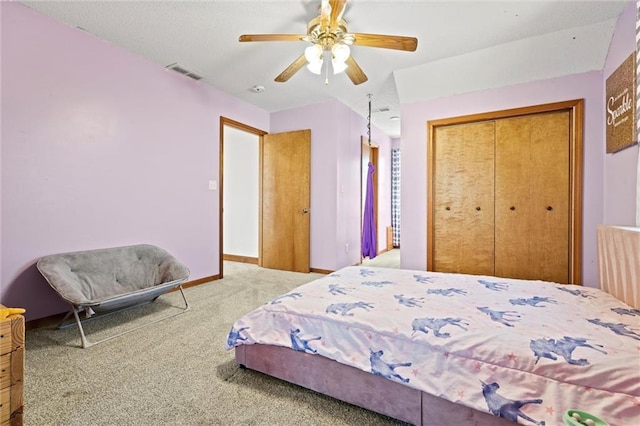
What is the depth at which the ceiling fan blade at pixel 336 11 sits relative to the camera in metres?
1.76

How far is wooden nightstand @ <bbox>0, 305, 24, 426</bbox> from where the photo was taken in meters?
1.05

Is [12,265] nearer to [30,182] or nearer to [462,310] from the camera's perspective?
[30,182]

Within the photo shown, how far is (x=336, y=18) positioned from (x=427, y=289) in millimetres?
1901

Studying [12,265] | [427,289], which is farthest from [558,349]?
[12,265]

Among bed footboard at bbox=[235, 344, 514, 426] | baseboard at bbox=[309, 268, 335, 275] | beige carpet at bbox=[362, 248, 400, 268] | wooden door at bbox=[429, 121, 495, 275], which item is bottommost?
beige carpet at bbox=[362, 248, 400, 268]

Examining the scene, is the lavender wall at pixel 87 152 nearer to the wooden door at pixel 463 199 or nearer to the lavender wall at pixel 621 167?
the wooden door at pixel 463 199

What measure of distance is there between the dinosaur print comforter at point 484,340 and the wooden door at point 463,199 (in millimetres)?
1403

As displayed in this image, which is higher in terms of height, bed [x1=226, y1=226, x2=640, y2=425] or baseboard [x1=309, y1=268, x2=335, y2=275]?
bed [x1=226, y1=226, x2=640, y2=425]

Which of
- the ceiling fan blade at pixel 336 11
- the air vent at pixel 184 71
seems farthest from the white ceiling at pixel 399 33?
the ceiling fan blade at pixel 336 11

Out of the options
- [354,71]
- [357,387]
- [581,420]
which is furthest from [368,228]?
[581,420]

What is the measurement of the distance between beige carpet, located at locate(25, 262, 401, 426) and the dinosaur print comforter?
267 millimetres

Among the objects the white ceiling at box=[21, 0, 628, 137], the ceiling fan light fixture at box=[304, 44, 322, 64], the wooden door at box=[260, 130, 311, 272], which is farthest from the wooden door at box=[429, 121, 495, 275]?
the ceiling fan light fixture at box=[304, 44, 322, 64]

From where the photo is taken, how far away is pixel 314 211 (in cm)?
436

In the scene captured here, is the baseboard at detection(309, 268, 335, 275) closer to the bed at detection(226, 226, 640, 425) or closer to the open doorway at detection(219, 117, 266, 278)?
the open doorway at detection(219, 117, 266, 278)
